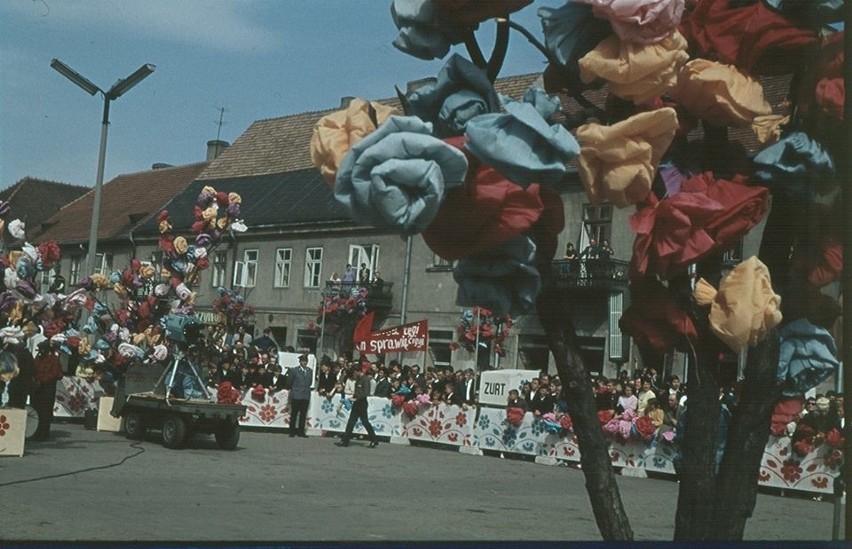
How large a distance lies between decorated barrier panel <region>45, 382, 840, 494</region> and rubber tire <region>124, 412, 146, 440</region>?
8 centimetres

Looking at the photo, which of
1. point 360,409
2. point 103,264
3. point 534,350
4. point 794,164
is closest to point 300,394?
point 360,409

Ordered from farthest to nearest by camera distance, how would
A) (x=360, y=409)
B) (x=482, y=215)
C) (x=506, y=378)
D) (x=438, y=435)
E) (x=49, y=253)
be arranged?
(x=438, y=435) → (x=360, y=409) → (x=49, y=253) → (x=506, y=378) → (x=482, y=215)

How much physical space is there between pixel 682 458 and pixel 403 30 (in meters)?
0.73

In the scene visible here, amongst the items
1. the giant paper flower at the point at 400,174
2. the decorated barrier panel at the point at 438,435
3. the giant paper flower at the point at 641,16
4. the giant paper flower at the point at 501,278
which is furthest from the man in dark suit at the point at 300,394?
the giant paper flower at the point at 641,16

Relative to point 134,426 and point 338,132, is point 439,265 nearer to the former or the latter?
point 338,132

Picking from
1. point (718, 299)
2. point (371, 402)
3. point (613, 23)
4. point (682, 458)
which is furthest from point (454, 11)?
point (371, 402)

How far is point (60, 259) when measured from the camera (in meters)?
1.68

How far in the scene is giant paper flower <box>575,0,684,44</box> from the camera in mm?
1281

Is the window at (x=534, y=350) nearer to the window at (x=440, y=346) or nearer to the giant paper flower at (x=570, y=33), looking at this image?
the window at (x=440, y=346)

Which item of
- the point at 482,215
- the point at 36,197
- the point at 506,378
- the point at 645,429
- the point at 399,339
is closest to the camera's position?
the point at 482,215

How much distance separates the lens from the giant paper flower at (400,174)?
3.80ft

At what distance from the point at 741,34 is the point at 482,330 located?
1.80 ft

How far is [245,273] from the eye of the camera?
150cm

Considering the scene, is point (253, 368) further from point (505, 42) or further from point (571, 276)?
point (505, 42)
